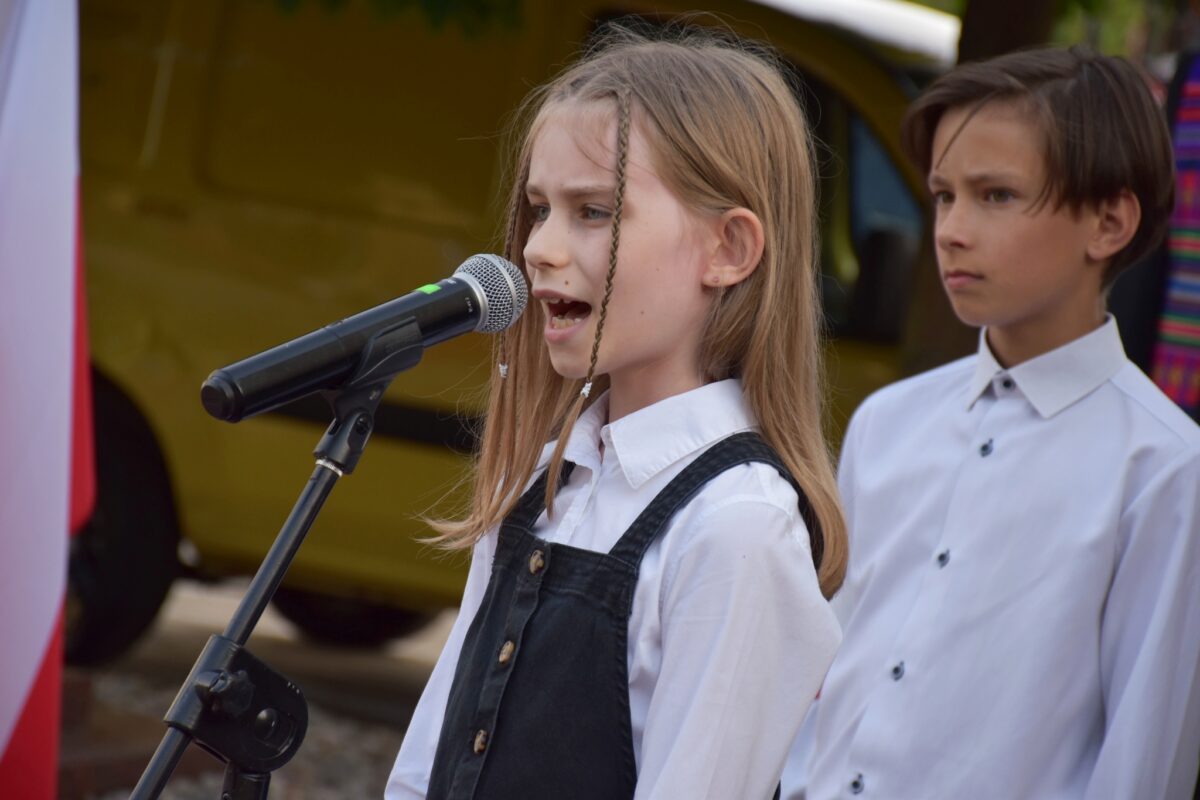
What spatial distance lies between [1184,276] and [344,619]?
13.4 feet

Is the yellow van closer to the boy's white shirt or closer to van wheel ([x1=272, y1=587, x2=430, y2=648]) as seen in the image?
van wheel ([x1=272, y1=587, x2=430, y2=648])

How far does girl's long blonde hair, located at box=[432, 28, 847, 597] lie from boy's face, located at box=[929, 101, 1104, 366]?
0.44m

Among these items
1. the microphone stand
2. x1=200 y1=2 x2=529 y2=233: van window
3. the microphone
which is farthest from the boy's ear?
x1=200 y1=2 x2=529 y2=233: van window

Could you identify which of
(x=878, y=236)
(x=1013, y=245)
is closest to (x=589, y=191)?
(x=1013, y=245)

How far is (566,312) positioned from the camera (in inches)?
70.5

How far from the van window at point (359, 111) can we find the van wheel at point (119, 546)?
852 millimetres

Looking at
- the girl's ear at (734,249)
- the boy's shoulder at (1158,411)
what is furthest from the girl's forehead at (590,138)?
the boy's shoulder at (1158,411)

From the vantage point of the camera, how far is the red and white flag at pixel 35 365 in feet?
9.08

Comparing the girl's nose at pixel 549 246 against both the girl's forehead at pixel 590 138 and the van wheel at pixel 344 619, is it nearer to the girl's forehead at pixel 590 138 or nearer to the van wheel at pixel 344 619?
the girl's forehead at pixel 590 138

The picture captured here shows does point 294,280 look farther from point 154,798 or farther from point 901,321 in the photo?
point 154,798

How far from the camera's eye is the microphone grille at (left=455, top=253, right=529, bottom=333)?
5.47ft

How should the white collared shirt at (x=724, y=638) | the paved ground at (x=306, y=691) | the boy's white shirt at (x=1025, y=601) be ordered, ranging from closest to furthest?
the white collared shirt at (x=724, y=638) < the boy's white shirt at (x=1025, y=601) < the paved ground at (x=306, y=691)

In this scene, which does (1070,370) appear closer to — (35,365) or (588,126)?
(588,126)

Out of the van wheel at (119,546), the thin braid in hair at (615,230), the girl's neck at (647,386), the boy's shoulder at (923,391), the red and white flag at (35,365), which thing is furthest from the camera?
the van wheel at (119,546)
